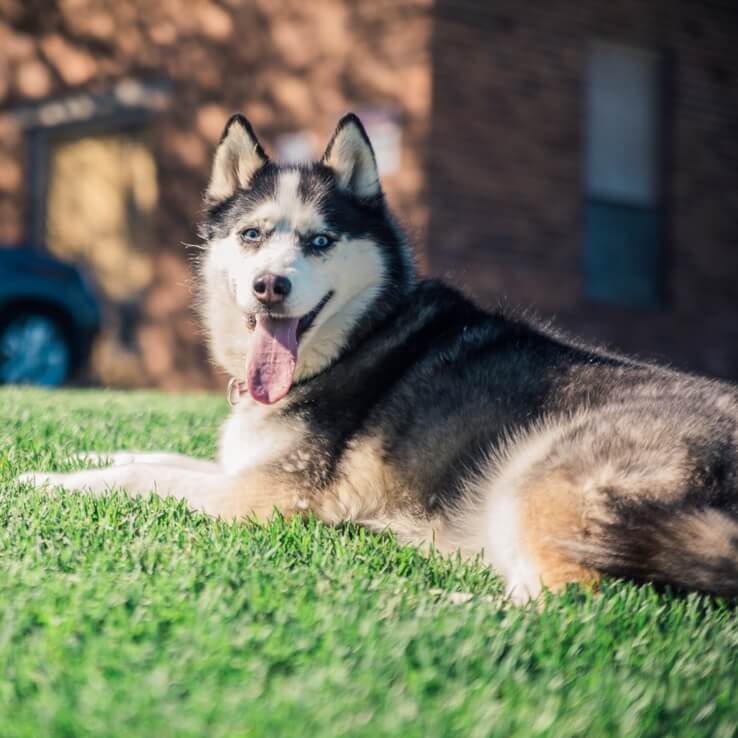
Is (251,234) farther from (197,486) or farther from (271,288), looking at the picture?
(197,486)

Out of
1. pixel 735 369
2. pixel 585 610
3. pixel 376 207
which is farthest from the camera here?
pixel 735 369

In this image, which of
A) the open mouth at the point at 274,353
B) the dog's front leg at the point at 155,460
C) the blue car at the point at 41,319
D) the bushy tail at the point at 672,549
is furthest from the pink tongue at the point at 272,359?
the blue car at the point at 41,319

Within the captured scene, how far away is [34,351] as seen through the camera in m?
9.77

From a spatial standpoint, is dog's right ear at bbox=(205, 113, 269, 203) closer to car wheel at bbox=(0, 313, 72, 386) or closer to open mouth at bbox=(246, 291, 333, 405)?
open mouth at bbox=(246, 291, 333, 405)

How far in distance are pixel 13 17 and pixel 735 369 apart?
10.6 m

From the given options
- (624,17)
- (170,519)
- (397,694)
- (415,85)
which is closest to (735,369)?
(624,17)

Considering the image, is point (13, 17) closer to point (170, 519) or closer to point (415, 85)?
point (415, 85)

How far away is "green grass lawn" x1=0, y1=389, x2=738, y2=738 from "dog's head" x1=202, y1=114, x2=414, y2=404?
0.74 metres

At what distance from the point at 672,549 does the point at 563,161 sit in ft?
32.8

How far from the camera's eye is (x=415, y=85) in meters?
11.7

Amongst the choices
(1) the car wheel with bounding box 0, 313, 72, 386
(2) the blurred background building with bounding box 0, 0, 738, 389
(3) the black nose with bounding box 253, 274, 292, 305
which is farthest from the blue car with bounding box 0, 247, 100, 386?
(3) the black nose with bounding box 253, 274, 292, 305

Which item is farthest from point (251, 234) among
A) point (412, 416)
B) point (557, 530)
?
point (557, 530)

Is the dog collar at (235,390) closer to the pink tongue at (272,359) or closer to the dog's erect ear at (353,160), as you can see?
the pink tongue at (272,359)

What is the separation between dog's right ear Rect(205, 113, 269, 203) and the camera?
14.7 ft
